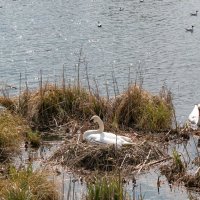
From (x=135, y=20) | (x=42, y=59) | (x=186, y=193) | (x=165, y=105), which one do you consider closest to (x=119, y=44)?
(x=42, y=59)

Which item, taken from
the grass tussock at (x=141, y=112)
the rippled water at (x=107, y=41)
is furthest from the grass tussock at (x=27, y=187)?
the rippled water at (x=107, y=41)

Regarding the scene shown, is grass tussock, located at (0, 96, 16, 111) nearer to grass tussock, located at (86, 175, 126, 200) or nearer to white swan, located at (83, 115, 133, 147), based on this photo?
white swan, located at (83, 115, 133, 147)

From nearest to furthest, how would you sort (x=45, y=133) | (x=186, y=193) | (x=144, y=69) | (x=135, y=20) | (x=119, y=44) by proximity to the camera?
(x=186, y=193) → (x=45, y=133) → (x=144, y=69) → (x=119, y=44) → (x=135, y=20)

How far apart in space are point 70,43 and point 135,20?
25.9 ft

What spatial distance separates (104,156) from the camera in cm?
1234

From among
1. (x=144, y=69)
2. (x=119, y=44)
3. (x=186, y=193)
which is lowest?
(x=186, y=193)

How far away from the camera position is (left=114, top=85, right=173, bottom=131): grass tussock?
1488 cm

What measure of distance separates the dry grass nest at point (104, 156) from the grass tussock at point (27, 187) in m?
2.02

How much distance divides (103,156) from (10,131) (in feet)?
7.86

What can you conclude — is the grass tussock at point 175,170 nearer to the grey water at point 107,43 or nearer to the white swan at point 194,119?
the grey water at point 107,43

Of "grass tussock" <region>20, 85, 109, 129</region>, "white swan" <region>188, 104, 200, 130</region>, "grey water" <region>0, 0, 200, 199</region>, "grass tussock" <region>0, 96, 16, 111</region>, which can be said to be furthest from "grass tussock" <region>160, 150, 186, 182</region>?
"grass tussock" <region>0, 96, 16, 111</region>

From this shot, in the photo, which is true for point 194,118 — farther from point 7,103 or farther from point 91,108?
point 7,103

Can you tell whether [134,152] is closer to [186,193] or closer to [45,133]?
[186,193]

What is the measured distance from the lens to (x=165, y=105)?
51.3 ft
